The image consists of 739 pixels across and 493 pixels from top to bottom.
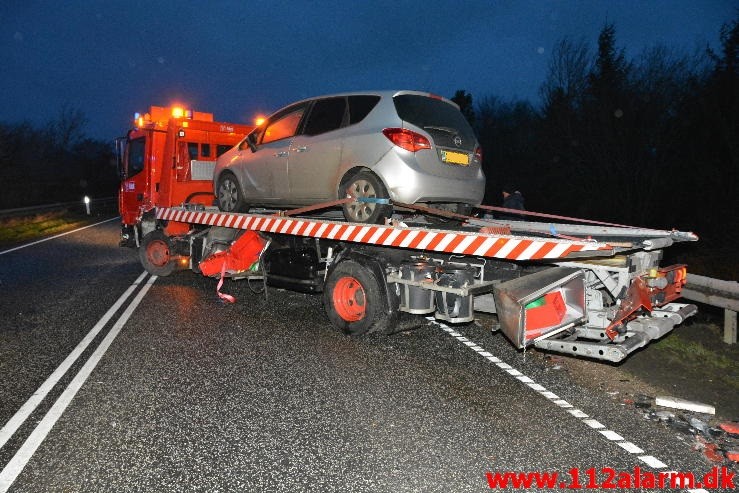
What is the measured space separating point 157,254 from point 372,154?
19.9ft

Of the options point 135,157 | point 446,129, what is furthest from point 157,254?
point 446,129

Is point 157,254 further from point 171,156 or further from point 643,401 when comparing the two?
point 643,401

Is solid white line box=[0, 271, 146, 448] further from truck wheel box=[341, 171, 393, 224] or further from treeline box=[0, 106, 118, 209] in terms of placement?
treeline box=[0, 106, 118, 209]

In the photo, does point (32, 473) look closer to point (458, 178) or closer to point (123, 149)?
point (458, 178)

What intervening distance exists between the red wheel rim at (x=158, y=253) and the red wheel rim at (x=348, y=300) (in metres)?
5.03

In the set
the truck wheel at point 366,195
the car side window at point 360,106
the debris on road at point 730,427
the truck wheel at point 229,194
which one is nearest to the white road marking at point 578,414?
the debris on road at point 730,427

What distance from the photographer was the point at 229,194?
9031 mm

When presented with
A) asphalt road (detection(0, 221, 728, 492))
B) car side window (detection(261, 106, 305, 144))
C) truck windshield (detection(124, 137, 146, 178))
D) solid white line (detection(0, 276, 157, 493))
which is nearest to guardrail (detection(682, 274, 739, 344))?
asphalt road (detection(0, 221, 728, 492))

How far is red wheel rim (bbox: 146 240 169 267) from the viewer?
34.8 ft

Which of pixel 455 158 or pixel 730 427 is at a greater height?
pixel 455 158

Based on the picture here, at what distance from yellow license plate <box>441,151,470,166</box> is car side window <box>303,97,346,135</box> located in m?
1.40

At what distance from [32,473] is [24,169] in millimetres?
54463

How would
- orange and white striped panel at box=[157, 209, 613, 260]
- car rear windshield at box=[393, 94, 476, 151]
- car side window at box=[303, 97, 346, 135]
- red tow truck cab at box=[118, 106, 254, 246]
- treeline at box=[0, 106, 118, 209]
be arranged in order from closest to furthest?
orange and white striped panel at box=[157, 209, 613, 260] < car rear windshield at box=[393, 94, 476, 151] < car side window at box=[303, 97, 346, 135] < red tow truck cab at box=[118, 106, 254, 246] < treeline at box=[0, 106, 118, 209]

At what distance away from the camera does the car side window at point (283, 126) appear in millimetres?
7762
